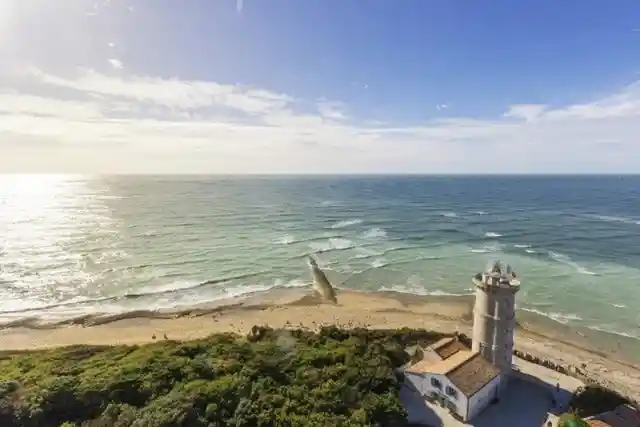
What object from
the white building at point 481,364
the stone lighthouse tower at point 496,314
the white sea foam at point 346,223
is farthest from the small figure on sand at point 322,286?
the white sea foam at point 346,223

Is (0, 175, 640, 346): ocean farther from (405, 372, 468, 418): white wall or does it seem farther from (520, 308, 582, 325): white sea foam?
(405, 372, 468, 418): white wall

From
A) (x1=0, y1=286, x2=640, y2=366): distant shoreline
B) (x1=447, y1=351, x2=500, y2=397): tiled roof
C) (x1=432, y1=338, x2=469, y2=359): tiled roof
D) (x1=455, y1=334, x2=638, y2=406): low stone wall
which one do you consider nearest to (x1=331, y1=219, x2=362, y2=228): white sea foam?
(x1=0, y1=286, x2=640, y2=366): distant shoreline

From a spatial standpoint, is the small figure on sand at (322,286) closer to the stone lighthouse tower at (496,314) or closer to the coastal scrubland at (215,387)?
the coastal scrubland at (215,387)

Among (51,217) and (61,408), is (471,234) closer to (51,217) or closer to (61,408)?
(61,408)

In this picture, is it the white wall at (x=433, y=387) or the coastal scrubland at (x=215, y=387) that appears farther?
the white wall at (x=433, y=387)

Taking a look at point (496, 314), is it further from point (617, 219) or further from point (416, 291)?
point (617, 219)

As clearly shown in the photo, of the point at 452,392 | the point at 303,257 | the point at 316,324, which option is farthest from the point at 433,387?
the point at 303,257

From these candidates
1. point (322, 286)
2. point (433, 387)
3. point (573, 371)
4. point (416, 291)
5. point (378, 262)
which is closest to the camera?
point (433, 387)
